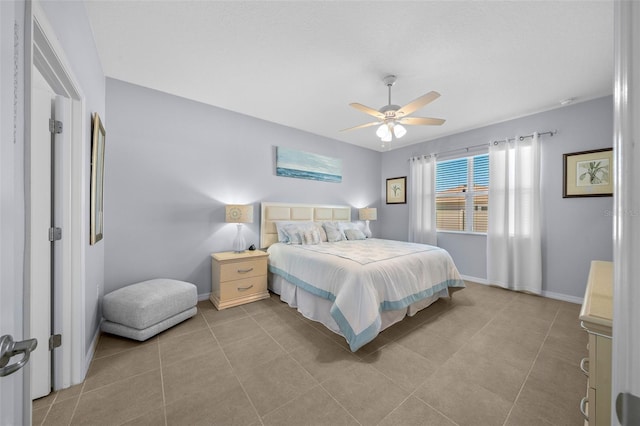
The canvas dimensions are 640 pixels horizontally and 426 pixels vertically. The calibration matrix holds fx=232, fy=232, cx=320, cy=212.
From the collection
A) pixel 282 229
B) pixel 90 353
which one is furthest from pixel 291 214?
pixel 90 353

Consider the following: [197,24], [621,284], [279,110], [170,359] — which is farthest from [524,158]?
[170,359]

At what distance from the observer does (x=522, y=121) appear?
3.62 m

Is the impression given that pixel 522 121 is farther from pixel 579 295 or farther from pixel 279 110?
pixel 279 110

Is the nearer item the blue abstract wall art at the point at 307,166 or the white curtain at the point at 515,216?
the white curtain at the point at 515,216

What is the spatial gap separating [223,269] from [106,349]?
3.97 feet

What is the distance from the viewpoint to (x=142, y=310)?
6.91 ft

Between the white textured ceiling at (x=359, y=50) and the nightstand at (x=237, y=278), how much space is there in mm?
2124

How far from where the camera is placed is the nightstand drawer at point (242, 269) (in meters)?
2.95

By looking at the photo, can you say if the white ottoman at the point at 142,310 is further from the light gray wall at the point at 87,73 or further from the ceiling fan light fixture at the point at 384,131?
the ceiling fan light fixture at the point at 384,131

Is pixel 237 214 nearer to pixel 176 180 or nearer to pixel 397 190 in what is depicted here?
pixel 176 180

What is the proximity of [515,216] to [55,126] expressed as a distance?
526cm

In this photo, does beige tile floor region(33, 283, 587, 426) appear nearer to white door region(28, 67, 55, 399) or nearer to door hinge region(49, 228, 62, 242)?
white door region(28, 67, 55, 399)

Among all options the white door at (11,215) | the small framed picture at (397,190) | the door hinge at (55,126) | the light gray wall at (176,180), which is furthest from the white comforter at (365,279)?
the door hinge at (55,126)

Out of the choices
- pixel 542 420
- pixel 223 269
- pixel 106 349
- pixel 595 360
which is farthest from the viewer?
pixel 223 269
